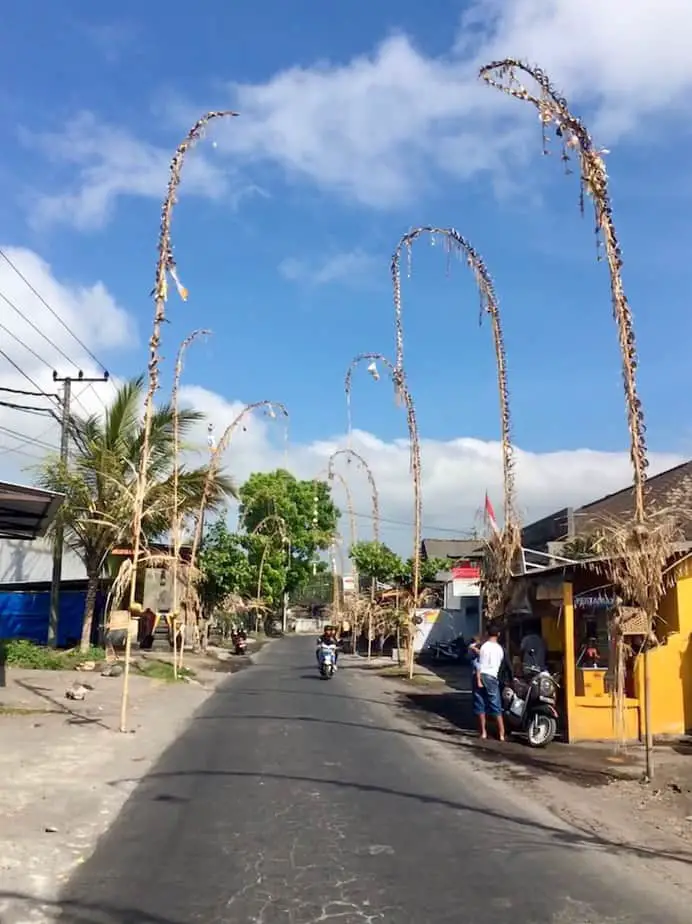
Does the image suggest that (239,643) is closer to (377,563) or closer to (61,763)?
(377,563)

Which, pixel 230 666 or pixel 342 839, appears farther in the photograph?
pixel 230 666

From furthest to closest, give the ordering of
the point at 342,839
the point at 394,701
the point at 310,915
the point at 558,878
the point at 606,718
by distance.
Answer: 1. the point at 394,701
2. the point at 606,718
3. the point at 342,839
4. the point at 558,878
5. the point at 310,915

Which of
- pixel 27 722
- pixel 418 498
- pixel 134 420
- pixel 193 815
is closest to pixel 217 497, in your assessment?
pixel 134 420

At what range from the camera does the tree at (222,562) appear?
33031mm

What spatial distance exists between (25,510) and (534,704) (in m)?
11.0

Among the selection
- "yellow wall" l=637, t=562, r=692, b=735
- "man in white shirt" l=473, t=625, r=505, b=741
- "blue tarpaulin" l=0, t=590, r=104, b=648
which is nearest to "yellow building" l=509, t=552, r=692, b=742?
"yellow wall" l=637, t=562, r=692, b=735

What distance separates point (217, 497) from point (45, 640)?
8761 mm

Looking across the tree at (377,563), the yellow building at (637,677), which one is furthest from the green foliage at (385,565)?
the yellow building at (637,677)

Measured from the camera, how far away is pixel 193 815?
8320 millimetres

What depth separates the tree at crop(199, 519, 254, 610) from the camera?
108 feet

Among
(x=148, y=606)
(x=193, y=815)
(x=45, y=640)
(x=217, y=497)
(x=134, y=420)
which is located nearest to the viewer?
(x=193, y=815)

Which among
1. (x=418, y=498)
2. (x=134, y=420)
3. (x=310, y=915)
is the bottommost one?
(x=310, y=915)

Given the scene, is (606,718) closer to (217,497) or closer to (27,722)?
(27,722)

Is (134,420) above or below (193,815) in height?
above
